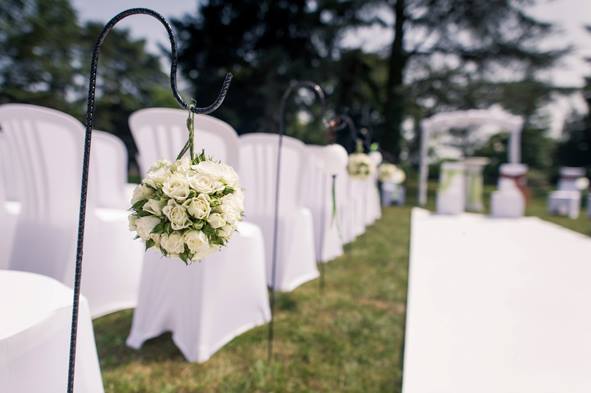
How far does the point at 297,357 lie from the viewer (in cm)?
233

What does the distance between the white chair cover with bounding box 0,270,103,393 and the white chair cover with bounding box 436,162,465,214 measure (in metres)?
9.30

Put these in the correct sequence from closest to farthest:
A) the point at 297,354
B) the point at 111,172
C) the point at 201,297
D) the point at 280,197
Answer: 1. the point at 201,297
2. the point at 297,354
3. the point at 280,197
4. the point at 111,172

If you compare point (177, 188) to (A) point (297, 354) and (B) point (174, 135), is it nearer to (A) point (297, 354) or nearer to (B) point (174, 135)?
(B) point (174, 135)

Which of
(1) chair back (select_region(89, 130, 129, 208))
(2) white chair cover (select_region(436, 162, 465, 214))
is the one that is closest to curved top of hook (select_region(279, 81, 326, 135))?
(1) chair back (select_region(89, 130, 129, 208))

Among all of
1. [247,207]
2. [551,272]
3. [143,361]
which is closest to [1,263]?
[143,361]

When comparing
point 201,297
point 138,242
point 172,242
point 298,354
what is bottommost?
point 298,354

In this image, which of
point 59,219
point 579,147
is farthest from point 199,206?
point 579,147

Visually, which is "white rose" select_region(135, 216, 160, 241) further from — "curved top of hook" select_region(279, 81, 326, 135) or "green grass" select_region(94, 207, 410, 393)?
"curved top of hook" select_region(279, 81, 326, 135)

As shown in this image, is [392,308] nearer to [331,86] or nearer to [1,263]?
[1,263]

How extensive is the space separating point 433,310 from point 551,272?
6.76 feet

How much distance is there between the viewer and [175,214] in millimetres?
1155

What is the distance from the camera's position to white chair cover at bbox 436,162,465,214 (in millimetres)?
9516

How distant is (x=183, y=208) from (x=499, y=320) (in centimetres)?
258

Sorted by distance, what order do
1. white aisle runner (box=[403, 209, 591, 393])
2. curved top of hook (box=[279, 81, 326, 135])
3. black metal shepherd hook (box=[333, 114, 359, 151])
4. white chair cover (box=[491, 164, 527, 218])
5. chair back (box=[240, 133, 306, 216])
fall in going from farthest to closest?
1. white chair cover (box=[491, 164, 527, 218])
2. chair back (box=[240, 133, 306, 216])
3. black metal shepherd hook (box=[333, 114, 359, 151])
4. curved top of hook (box=[279, 81, 326, 135])
5. white aisle runner (box=[403, 209, 591, 393])
